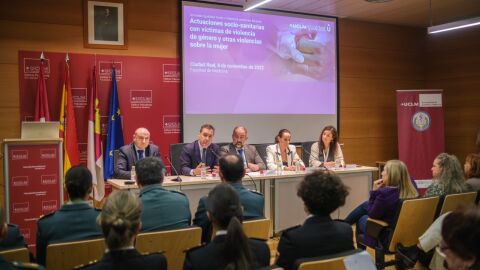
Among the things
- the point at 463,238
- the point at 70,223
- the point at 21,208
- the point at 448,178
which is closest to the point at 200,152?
the point at 21,208

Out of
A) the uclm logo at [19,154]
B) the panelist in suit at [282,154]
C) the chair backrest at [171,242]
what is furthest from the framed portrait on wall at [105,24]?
the chair backrest at [171,242]

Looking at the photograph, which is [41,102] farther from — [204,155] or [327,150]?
[327,150]

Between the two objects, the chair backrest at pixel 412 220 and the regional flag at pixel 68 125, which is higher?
the regional flag at pixel 68 125

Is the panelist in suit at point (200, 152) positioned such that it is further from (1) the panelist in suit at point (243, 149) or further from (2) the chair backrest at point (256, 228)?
(2) the chair backrest at point (256, 228)

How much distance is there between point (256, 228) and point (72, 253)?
106 centimetres

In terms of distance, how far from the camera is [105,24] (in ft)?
17.4

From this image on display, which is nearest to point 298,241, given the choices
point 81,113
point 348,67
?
point 81,113

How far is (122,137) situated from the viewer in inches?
209

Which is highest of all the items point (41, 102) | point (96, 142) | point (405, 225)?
point (41, 102)

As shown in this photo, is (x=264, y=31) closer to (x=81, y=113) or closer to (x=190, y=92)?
(x=190, y=92)

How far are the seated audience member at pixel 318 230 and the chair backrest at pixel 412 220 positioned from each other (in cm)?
142

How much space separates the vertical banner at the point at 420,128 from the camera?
22.7 feet

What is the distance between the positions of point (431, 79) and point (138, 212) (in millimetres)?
7519

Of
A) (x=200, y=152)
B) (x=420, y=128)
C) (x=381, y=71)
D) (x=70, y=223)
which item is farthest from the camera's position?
(x=381, y=71)
